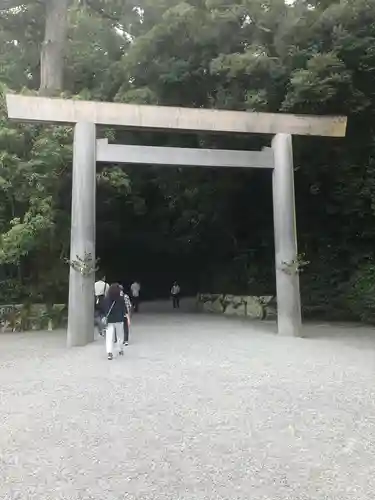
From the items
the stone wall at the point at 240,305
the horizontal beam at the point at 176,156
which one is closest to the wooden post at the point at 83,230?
the horizontal beam at the point at 176,156

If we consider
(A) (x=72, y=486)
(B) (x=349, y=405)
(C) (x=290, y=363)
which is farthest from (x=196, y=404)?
(C) (x=290, y=363)

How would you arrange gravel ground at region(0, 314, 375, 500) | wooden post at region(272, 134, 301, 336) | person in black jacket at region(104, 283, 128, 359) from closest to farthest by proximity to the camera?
gravel ground at region(0, 314, 375, 500), person in black jacket at region(104, 283, 128, 359), wooden post at region(272, 134, 301, 336)

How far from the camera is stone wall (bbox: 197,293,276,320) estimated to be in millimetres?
15180

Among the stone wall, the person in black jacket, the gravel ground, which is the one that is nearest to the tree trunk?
the stone wall

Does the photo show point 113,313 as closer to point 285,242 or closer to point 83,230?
point 83,230

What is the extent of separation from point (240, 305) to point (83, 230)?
7764mm

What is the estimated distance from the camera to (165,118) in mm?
10547

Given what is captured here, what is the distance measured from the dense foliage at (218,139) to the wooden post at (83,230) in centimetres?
275

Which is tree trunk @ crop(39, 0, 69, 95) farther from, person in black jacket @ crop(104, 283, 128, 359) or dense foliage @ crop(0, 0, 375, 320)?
person in black jacket @ crop(104, 283, 128, 359)

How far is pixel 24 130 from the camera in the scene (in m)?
14.1

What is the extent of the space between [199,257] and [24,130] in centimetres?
1172

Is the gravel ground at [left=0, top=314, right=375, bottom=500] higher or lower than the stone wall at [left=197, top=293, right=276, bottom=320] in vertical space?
lower

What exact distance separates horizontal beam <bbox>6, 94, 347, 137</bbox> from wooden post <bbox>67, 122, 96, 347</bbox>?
1.23 feet

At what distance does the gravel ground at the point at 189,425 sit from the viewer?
338 cm
